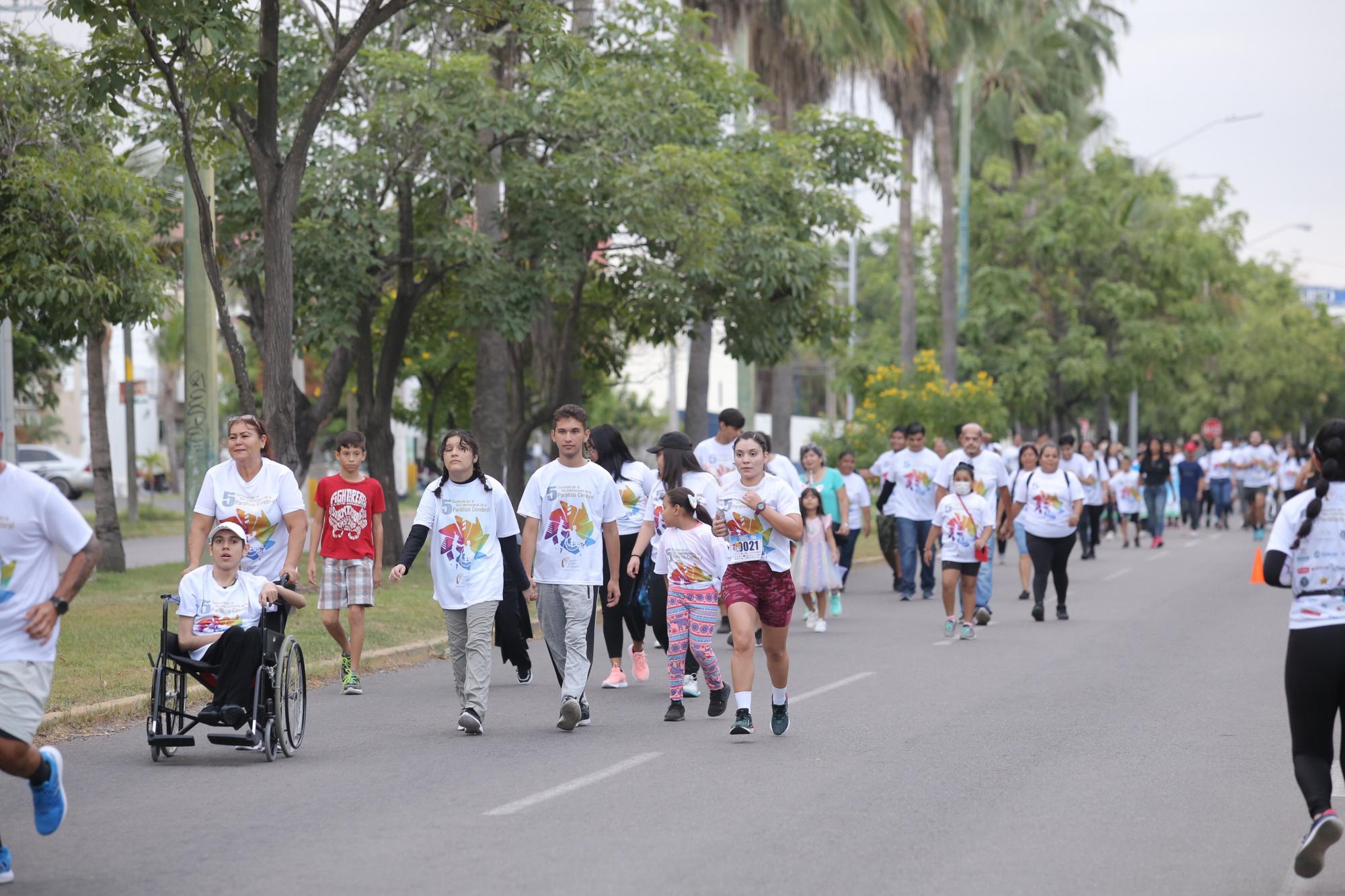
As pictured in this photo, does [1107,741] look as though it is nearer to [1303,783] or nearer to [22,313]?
[1303,783]

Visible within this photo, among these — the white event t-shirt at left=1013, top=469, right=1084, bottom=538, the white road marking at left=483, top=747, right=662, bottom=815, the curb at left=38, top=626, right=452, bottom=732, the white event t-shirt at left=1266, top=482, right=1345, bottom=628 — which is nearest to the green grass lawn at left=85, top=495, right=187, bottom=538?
the curb at left=38, top=626, right=452, bottom=732

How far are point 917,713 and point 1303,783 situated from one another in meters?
4.75

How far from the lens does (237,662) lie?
8852 millimetres

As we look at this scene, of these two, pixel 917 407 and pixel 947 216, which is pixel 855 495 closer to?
pixel 917 407

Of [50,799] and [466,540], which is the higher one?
[466,540]

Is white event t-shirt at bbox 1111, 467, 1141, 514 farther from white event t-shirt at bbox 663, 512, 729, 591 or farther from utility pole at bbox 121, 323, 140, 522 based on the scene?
white event t-shirt at bbox 663, 512, 729, 591

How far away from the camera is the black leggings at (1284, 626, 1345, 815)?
6297 millimetres

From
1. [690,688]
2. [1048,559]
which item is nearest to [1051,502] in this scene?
[1048,559]

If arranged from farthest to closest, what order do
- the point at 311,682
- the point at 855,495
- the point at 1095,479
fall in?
the point at 1095,479
the point at 855,495
the point at 311,682

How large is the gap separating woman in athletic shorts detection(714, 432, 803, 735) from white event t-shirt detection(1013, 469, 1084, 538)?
7.62 meters

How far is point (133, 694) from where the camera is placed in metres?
11.3

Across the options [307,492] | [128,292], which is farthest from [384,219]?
[307,492]

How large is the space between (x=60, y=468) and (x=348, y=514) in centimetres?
4484

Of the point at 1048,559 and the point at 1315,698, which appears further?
the point at 1048,559
